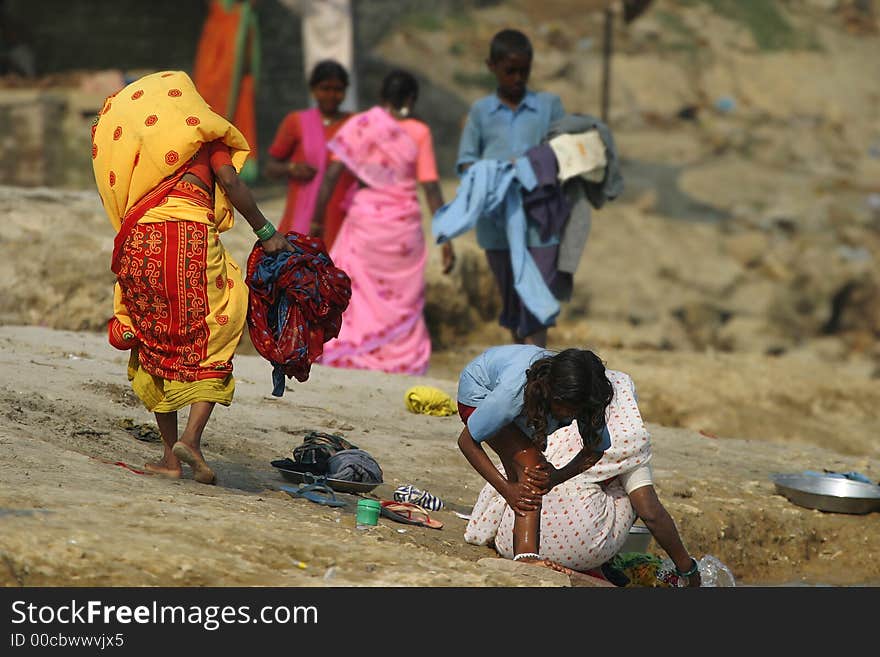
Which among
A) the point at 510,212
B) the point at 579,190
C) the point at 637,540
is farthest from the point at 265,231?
the point at 579,190

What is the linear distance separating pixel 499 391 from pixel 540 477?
319 mm

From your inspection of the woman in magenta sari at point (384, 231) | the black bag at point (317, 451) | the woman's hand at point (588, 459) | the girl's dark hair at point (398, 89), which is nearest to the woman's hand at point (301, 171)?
the woman in magenta sari at point (384, 231)

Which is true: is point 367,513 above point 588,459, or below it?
below

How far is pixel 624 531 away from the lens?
471 centimetres

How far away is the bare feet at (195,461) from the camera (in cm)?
486

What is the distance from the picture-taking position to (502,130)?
7.56m

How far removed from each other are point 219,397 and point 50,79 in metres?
7.99

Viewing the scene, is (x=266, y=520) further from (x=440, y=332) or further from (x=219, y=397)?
(x=440, y=332)

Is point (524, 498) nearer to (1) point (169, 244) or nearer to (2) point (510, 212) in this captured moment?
(1) point (169, 244)

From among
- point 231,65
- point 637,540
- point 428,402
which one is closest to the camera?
point 637,540

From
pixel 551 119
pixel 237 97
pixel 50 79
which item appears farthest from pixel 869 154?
pixel 551 119

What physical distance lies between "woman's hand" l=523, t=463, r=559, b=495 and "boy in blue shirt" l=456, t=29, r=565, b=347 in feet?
9.31

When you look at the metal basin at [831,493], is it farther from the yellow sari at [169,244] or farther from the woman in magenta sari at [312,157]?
the woman in magenta sari at [312,157]

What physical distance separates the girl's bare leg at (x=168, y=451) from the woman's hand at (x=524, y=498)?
1.14 meters
